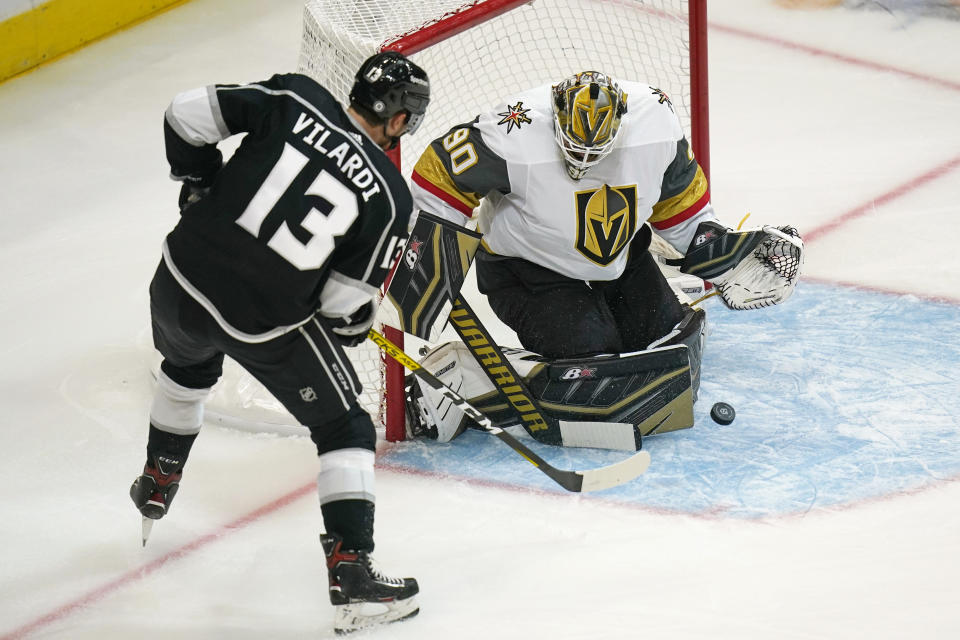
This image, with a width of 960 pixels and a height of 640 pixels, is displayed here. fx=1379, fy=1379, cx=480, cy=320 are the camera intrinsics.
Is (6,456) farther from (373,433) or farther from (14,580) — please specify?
(373,433)

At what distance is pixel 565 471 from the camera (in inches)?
120

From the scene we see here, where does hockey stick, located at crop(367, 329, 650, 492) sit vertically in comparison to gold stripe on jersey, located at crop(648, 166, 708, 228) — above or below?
below

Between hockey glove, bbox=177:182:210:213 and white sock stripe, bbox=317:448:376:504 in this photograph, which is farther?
hockey glove, bbox=177:182:210:213

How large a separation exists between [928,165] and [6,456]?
308 cm

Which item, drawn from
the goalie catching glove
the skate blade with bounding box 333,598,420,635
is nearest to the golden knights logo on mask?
the goalie catching glove

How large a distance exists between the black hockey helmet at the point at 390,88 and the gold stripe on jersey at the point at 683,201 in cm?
100

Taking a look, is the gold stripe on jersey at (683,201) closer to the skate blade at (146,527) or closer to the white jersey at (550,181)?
the white jersey at (550,181)

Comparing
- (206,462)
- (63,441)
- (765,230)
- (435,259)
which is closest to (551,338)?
(435,259)

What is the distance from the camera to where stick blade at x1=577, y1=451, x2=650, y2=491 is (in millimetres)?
3027

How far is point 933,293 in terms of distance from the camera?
3.93m

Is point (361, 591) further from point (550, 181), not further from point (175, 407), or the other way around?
point (550, 181)

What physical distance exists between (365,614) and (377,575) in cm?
10

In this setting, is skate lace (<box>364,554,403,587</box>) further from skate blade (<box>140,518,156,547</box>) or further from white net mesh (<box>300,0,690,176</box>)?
white net mesh (<box>300,0,690,176</box>)

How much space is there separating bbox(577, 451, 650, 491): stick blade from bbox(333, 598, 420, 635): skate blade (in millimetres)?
531
